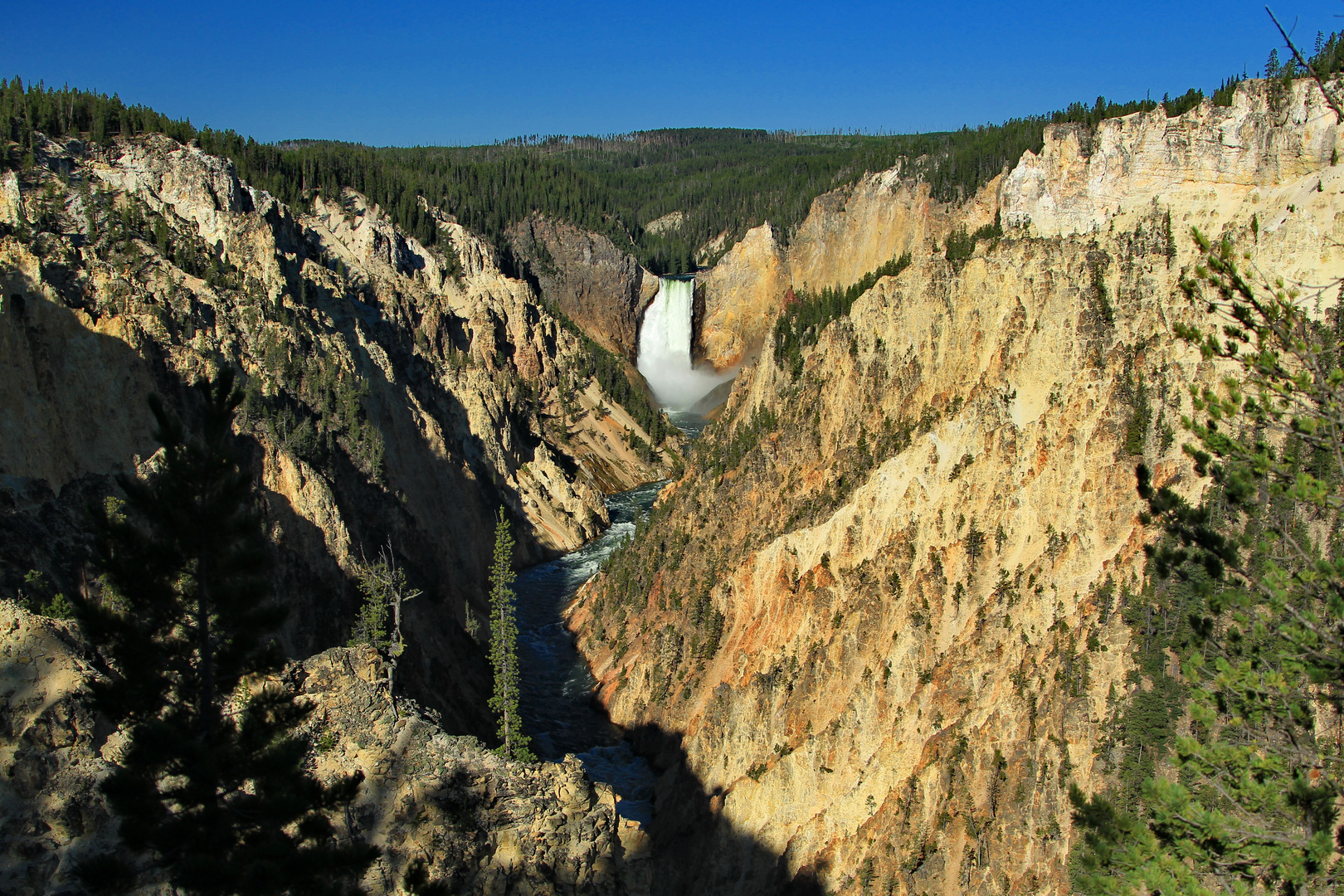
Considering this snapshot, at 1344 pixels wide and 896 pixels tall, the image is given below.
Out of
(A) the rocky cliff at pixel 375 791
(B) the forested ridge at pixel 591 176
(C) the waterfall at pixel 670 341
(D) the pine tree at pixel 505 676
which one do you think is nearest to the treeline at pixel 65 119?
(B) the forested ridge at pixel 591 176

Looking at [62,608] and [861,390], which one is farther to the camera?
[861,390]

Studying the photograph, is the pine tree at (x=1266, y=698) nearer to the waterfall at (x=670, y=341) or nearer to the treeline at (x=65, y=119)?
the treeline at (x=65, y=119)

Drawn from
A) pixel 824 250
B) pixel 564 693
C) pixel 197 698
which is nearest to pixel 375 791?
pixel 197 698

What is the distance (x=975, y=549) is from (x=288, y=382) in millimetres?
33687

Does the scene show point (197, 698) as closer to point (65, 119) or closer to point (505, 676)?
point (505, 676)

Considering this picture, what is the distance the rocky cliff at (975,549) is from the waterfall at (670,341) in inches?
2945

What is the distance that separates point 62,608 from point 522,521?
51.3 metres

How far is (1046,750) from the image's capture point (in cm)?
2442

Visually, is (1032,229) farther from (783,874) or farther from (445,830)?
(445,830)

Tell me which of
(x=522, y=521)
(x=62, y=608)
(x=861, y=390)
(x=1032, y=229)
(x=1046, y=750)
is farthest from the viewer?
(x=522, y=521)

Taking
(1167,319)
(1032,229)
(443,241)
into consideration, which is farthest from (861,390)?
(443,241)

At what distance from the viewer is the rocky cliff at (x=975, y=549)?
25281 millimetres

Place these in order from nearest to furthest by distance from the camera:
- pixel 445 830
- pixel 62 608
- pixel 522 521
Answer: pixel 445 830, pixel 62 608, pixel 522 521

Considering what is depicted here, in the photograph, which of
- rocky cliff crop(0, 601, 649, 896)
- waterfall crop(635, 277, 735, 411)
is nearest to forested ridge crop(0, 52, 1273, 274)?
waterfall crop(635, 277, 735, 411)
